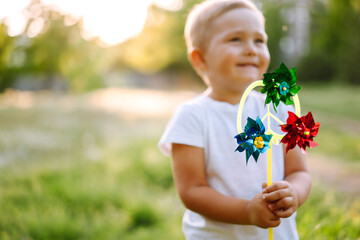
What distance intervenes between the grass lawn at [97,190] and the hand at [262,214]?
33.1 inches

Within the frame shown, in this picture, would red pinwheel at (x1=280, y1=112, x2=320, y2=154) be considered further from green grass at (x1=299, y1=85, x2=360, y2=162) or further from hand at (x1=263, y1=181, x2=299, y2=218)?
green grass at (x1=299, y1=85, x2=360, y2=162)

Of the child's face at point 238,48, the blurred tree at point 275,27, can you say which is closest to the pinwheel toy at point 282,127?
the child's face at point 238,48

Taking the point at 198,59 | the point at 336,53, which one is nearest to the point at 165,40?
the point at 336,53

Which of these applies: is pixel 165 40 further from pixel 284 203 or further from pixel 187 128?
pixel 284 203

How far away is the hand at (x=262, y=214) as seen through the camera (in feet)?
4.20

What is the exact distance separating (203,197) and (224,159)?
0.62 ft

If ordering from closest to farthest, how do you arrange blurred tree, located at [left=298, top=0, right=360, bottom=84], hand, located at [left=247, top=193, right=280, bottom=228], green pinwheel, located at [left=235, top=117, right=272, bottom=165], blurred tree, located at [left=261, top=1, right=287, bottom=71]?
1. green pinwheel, located at [left=235, top=117, right=272, bottom=165]
2. hand, located at [left=247, top=193, right=280, bottom=228]
3. blurred tree, located at [left=298, top=0, right=360, bottom=84]
4. blurred tree, located at [left=261, top=1, right=287, bottom=71]

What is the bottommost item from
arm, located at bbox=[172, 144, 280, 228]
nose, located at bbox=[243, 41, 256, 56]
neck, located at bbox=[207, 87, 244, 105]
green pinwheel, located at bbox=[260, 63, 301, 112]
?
arm, located at bbox=[172, 144, 280, 228]

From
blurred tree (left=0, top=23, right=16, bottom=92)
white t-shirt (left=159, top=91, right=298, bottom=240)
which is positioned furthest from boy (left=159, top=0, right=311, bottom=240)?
blurred tree (left=0, top=23, right=16, bottom=92)

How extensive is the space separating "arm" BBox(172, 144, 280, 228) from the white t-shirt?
0.15 ft

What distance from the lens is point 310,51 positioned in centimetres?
2202

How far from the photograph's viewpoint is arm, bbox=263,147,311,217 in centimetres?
126

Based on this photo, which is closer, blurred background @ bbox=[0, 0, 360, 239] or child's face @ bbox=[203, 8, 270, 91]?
child's face @ bbox=[203, 8, 270, 91]

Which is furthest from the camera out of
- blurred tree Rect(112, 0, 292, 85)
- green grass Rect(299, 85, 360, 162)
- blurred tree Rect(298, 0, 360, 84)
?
blurred tree Rect(112, 0, 292, 85)
